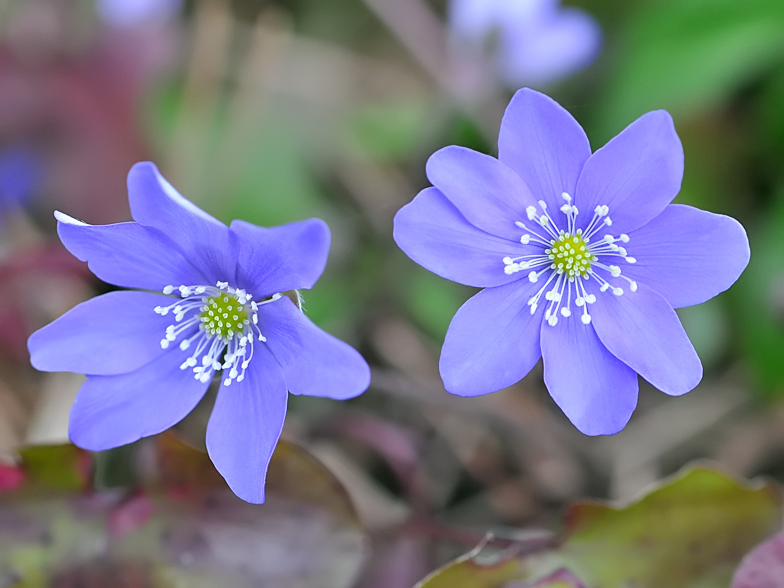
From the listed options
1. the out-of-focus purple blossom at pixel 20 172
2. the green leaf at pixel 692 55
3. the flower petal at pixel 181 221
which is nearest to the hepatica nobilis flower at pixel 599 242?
the flower petal at pixel 181 221

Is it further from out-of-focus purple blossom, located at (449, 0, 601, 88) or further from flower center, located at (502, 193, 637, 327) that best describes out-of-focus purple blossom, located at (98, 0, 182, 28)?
flower center, located at (502, 193, 637, 327)

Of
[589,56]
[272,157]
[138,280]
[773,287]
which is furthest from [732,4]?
[138,280]

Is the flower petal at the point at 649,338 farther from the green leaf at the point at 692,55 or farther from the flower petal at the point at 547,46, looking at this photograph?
the flower petal at the point at 547,46

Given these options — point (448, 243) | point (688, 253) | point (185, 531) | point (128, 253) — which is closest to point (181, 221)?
point (128, 253)

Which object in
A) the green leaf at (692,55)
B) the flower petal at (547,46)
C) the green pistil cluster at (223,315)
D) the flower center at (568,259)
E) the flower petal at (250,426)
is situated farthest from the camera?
the flower petal at (547,46)

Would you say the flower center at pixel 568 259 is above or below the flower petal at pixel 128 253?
above

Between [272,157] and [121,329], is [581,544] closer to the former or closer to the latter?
[121,329]

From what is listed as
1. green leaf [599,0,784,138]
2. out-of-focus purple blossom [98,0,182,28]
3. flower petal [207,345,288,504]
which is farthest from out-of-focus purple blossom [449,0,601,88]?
flower petal [207,345,288,504]
